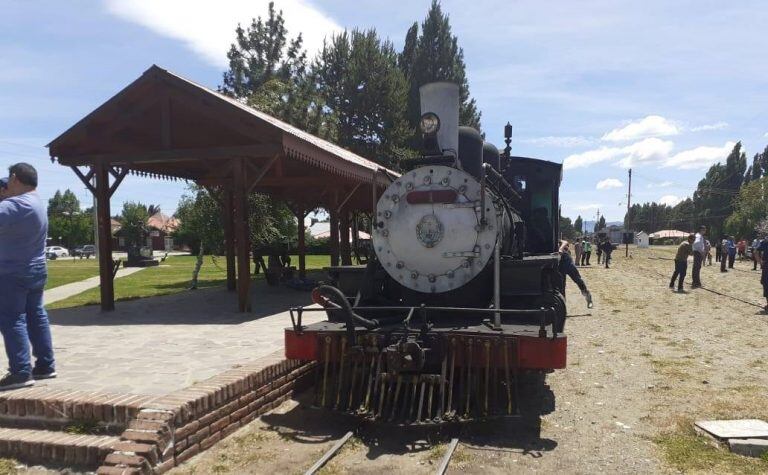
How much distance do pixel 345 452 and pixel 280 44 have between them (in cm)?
3224

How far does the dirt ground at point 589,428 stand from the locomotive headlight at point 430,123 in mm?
2564

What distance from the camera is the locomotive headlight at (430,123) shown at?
16.1 ft

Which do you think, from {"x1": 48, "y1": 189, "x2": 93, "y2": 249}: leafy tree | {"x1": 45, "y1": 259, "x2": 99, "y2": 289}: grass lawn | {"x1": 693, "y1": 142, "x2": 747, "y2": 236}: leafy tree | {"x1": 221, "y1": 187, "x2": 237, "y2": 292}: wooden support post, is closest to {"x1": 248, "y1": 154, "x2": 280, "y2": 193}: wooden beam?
{"x1": 221, "y1": 187, "x2": 237, "y2": 292}: wooden support post

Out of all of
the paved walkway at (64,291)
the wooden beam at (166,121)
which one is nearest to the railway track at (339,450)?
the wooden beam at (166,121)

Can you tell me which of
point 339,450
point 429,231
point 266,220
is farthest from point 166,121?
point 266,220

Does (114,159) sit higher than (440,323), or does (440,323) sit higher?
(114,159)

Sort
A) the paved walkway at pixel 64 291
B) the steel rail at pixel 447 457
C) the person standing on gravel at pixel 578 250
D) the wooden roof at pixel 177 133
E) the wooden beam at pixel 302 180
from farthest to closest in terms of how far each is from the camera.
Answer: the person standing on gravel at pixel 578 250
the paved walkway at pixel 64 291
the wooden beam at pixel 302 180
the wooden roof at pixel 177 133
the steel rail at pixel 447 457

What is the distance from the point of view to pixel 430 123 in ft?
16.1

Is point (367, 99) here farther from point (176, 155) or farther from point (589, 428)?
point (589, 428)

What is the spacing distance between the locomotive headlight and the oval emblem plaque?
2.54 feet

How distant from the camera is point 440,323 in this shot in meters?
4.68

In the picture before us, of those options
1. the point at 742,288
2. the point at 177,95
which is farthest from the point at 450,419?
the point at 742,288

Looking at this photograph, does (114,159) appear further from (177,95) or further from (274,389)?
(274,389)

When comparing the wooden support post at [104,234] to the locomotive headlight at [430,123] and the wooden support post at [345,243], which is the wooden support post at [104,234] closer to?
the locomotive headlight at [430,123]
